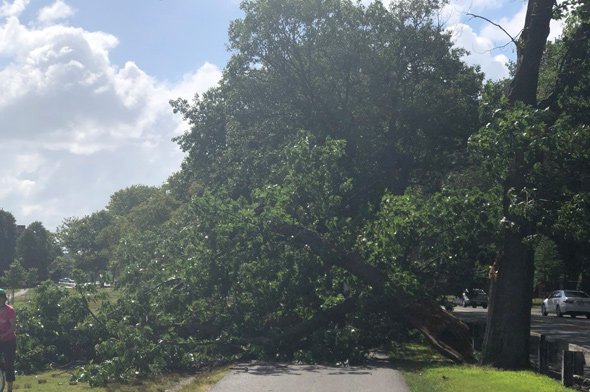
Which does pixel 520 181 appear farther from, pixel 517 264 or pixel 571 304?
pixel 571 304

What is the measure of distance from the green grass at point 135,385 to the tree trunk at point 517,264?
5.48 metres

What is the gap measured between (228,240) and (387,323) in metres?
4.12

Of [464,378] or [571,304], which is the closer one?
[464,378]

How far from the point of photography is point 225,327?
17.8m

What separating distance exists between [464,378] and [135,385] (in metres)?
5.75

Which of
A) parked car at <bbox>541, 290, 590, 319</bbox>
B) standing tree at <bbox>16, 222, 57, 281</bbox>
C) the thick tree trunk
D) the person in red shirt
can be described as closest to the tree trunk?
the thick tree trunk

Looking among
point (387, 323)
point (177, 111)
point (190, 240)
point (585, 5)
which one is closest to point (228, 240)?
point (190, 240)

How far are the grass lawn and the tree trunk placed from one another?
0.72 m

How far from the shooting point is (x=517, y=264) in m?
16.5

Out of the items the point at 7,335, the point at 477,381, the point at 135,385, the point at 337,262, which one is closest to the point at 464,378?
the point at 477,381

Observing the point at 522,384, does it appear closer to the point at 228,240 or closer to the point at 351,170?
the point at 228,240

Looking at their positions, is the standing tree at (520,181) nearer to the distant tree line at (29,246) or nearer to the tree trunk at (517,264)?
the tree trunk at (517,264)

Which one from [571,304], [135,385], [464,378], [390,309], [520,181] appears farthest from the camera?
[571,304]

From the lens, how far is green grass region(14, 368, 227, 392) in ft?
44.9
